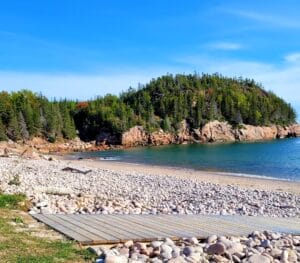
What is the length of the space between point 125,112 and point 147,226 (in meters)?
146

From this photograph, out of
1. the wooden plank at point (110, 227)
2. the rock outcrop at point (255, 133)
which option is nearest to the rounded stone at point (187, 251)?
the wooden plank at point (110, 227)

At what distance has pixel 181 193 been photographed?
87.8ft

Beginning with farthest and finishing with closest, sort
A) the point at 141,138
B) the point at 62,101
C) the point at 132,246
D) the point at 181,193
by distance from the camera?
the point at 62,101 → the point at 141,138 → the point at 181,193 → the point at 132,246

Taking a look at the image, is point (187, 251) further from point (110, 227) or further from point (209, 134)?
point (209, 134)

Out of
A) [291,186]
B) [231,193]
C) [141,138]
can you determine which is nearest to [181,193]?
[231,193]

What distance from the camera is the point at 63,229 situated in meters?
10.4

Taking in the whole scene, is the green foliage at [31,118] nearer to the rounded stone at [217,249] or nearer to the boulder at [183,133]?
the boulder at [183,133]

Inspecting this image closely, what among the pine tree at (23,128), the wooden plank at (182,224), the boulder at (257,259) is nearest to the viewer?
the boulder at (257,259)

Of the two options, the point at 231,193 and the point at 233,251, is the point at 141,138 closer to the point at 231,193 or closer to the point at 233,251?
the point at 231,193

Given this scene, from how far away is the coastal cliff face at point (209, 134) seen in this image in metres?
149

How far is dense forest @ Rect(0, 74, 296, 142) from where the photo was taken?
409 feet

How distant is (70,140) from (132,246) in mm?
127093

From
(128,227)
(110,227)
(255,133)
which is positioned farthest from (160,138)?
(110,227)

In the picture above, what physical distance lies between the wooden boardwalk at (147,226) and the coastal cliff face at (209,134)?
419 feet
